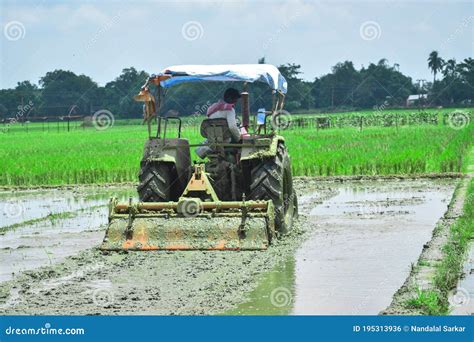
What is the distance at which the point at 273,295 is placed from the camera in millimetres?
7633

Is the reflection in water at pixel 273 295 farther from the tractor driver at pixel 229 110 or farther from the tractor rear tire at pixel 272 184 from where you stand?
the tractor driver at pixel 229 110

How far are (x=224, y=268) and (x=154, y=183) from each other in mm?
2247

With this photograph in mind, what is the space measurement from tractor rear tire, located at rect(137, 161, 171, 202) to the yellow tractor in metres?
0.01

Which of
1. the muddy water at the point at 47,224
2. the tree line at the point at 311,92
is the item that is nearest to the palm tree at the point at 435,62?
the tree line at the point at 311,92

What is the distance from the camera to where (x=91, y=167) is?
20266mm

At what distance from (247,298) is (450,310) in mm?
1612

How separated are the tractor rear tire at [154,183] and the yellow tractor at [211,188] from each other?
0.01 m

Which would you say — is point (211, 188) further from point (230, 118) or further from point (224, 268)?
point (224, 268)

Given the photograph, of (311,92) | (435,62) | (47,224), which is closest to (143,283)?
(47,224)

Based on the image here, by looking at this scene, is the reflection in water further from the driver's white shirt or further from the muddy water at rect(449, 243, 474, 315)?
the driver's white shirt

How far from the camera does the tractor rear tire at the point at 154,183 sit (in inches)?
418

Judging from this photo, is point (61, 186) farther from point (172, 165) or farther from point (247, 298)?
point (247, 298)

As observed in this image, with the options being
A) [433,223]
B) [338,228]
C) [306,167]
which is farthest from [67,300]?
[306,167]

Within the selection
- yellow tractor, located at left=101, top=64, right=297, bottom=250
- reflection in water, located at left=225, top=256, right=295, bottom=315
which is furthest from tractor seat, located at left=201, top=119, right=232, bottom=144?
reflection in water, located at left=225, top=256, right=295, bottom=315
